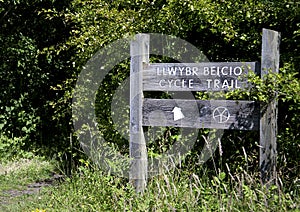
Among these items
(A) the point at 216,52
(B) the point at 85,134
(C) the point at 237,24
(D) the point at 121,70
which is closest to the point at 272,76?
(C) the point at 237,24

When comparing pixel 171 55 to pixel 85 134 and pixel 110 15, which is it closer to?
pixel 110 15

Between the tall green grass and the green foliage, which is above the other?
the green foliage

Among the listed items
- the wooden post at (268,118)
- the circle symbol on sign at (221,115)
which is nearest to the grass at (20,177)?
the circle symbol on sign at (221,115)

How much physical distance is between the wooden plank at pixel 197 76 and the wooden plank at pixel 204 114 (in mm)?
147

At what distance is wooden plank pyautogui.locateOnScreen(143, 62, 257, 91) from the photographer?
15.4 ft

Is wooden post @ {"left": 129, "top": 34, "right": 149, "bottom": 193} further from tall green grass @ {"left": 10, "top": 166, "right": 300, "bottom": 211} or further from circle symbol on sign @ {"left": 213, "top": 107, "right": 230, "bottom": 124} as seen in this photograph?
circle symbol on sign @ {"left": 213, "top": 107, "right": 230, "bottom": 124}

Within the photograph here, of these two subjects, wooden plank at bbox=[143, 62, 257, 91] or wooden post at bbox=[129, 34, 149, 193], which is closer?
wooden plank at bbox=[143, 62, 257, 91]

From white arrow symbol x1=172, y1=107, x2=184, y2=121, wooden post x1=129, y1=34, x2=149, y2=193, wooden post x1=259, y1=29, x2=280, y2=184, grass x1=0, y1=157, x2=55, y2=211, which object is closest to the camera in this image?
wooden post x1=259, y1=29, x2=280, y2=184

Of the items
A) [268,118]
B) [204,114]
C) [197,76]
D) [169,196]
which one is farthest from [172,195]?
[197,76]

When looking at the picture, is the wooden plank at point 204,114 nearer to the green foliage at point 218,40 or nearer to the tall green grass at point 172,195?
the green foliage at point 218,40

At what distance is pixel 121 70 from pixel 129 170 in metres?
1.38

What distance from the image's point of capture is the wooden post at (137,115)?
16.9ft

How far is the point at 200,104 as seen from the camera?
16.0 ft

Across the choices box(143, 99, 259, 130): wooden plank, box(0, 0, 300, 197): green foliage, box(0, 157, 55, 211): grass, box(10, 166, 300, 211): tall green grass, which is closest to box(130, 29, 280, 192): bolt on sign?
box(143, 99, 259, 130): wooden plank
